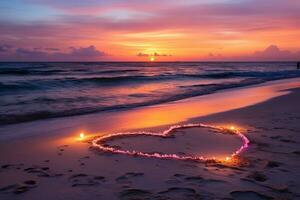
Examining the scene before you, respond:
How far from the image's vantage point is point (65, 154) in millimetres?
5605

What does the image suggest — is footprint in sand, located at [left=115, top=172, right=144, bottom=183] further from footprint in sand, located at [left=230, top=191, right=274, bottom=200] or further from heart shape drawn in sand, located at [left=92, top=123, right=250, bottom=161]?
footprint in sand, located at [left=230, top=191, right=274, bottom=200]

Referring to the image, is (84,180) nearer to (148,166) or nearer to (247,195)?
(148,166)

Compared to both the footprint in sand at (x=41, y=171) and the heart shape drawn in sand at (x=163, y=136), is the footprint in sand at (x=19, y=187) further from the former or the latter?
the heart shape drawn in sand at (x=163, y=136)

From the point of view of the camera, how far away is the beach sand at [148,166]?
13.1ft

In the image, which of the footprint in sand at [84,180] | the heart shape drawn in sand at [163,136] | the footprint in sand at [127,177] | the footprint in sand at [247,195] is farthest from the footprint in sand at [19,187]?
the footprint in sand at [247,195]

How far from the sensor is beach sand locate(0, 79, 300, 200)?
13.1ft

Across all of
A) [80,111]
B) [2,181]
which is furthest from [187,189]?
[80,111]

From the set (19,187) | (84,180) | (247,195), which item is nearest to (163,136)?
(84,180)

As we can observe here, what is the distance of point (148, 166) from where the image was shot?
4.94m

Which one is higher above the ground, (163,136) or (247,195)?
(163,136)

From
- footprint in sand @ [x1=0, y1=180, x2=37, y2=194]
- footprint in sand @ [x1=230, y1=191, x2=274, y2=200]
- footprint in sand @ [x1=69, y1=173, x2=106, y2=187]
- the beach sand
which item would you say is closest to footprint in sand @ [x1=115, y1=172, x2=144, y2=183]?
the beach sand

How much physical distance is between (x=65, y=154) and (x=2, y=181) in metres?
1.36

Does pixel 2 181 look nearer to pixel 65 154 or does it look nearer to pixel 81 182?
pixel 81 182

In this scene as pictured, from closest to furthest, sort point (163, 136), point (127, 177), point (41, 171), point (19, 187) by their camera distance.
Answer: point (19, 187) → point (127, 177) → point (41, 171) → point (163, 136)
